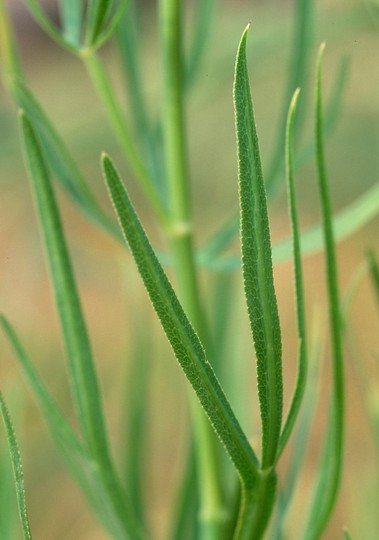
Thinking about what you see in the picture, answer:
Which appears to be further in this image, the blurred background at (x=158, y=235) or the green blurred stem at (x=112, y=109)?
the blurred background at (x=158, y=235)

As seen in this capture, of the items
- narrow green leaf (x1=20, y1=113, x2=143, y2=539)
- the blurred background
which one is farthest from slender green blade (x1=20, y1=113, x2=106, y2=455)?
the blurred background

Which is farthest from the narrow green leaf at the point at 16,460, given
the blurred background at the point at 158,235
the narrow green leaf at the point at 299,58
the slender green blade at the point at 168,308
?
the blurred background at the point at 158,235

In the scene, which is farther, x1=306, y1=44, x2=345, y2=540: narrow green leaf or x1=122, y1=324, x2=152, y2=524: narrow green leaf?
x1=122, y1=324, x2=152, y2=524: narrow green leaf

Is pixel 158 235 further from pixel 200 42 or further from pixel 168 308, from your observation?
pixel 168 308

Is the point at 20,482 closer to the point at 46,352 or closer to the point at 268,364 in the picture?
the point at 268,364

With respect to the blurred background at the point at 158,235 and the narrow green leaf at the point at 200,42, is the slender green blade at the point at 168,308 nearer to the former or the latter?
the narrow green leaf at the point at 200,42

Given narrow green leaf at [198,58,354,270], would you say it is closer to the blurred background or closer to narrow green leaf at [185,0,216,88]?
narrow green leaf at [185,0,216,88]
